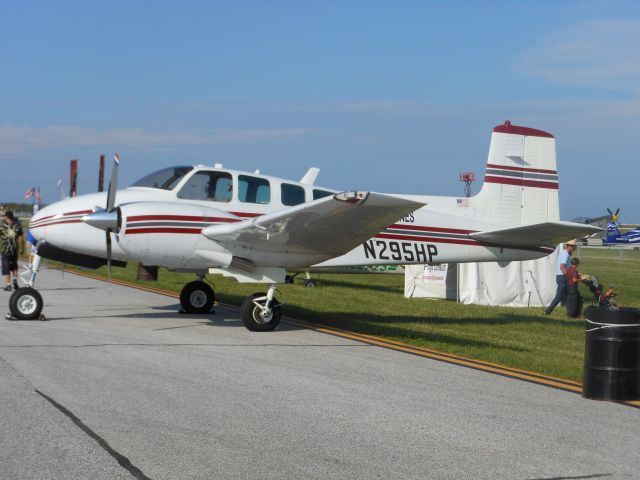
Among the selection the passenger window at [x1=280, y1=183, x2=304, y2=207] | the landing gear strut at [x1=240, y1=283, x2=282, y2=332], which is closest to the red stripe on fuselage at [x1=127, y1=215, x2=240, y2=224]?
the passenger window at [x1=280, y1=183, x2=304, y2=207]

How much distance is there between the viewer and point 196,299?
53.3 ft

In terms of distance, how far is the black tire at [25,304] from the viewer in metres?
13.6

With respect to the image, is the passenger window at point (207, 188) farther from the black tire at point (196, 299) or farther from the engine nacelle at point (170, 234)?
the black tire at point (196, 299)

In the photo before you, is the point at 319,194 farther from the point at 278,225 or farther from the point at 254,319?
the point at 254,319

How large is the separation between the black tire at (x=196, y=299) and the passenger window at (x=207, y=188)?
2.78 metres

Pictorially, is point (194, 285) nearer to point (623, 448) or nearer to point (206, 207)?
point (206, 207)

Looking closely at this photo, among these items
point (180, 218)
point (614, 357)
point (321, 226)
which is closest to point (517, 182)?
point (321, 226)

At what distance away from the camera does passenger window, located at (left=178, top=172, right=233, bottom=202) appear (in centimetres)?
1408

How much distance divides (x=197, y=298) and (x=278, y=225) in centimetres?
413

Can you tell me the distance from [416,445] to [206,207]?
8.42m

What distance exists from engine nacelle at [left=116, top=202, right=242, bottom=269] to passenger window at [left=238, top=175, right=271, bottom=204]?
1.99ft

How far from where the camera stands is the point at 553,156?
16.1m

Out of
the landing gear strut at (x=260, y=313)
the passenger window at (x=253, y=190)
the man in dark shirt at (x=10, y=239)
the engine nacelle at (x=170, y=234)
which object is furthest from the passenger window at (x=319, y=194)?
the man in dark shirt at (x=10, y=239)

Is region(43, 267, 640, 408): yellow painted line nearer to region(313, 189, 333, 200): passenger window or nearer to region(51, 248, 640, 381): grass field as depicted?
region(51, 248, 640, 381): grass field
